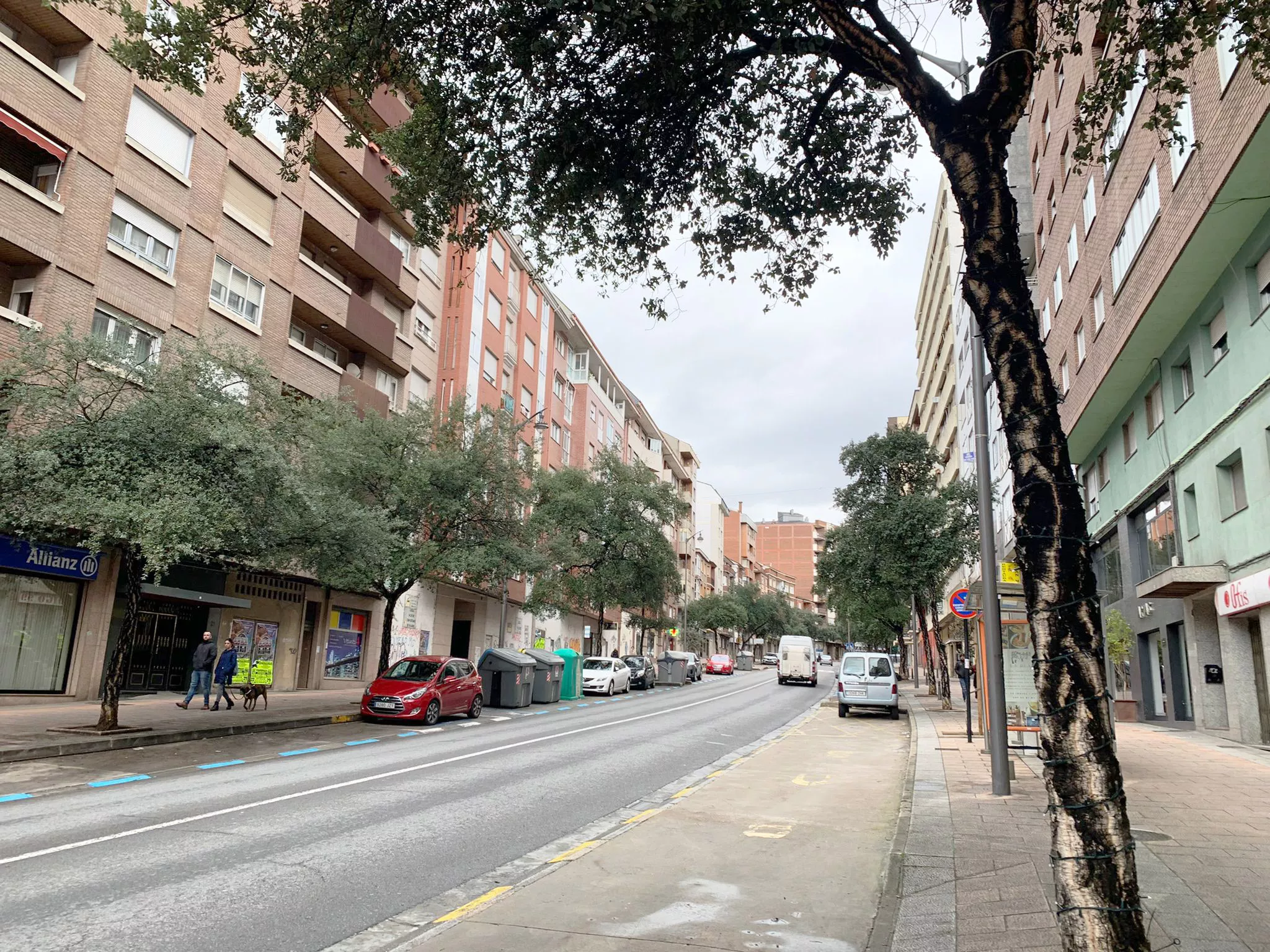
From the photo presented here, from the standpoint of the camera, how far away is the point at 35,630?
61.7ft

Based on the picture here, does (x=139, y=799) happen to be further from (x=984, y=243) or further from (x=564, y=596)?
(x=564, y=596)

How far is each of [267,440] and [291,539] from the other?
331 cm

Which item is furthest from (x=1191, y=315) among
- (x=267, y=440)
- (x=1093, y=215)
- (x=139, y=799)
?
(x=139, y=799)

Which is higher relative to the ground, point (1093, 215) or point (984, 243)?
point (1093, 215)

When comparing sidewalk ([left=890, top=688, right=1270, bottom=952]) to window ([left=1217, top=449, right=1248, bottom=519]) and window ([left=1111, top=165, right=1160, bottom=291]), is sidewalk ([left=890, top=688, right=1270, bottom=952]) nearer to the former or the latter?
window ([left=1217, top=449, right=1248, bottom=519])

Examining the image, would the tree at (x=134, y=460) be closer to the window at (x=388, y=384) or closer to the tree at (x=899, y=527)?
the window at (x=388, y=384)

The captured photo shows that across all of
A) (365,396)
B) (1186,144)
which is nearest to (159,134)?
(365,396)

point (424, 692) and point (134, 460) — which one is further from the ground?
point (134, 460)

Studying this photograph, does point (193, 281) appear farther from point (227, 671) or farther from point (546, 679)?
point (546, 679)

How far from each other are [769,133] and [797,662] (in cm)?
3986

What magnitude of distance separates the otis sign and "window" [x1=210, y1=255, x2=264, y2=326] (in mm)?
24019

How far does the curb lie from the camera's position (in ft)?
40.8

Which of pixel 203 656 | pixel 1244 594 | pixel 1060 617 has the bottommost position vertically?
pixel 203 656

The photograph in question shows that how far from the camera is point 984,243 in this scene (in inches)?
177
